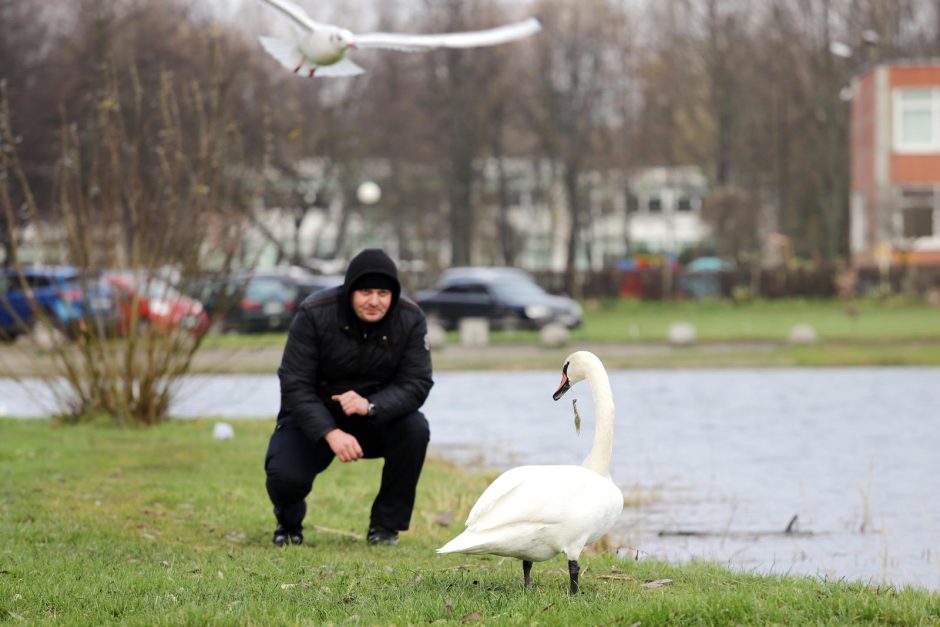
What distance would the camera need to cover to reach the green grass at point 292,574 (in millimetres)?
5684

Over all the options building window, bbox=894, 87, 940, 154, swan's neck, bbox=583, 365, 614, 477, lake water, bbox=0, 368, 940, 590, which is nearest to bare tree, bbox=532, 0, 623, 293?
building window, bbox=894, 87, 940, 154

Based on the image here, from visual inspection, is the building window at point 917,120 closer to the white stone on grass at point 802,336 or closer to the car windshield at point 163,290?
the white stone on grass at point 802,336

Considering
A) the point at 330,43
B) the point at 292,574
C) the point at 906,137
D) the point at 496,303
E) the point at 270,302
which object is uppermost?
the point at 906,137

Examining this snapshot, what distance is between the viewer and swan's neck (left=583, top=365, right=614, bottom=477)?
629cm

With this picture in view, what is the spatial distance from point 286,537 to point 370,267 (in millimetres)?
1617

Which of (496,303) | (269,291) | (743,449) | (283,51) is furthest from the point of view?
(496,303)

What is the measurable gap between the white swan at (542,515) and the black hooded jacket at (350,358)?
1.84m

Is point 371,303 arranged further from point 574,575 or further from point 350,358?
point 574,575

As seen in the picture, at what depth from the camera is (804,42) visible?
59.2 m

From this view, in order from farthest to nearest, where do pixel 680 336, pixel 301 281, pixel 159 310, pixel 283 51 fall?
pixel 301 281, pixel 680 336, pixel 159 310, pixel 283 51

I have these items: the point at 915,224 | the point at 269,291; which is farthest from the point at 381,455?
the point at 915,224

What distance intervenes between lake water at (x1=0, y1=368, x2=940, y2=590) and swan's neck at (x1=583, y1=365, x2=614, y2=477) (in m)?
0.28

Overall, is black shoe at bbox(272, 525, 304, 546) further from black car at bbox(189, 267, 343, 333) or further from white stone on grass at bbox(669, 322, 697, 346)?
white stone on grass at bbox(669, 322, 697, 346)

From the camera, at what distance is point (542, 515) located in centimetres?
593
